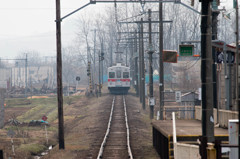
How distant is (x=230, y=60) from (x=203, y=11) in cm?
749

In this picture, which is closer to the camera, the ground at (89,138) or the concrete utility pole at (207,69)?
the concrete utility pole at (207,69)

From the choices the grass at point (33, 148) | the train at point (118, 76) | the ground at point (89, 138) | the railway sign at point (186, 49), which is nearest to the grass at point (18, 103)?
the train at point (118, 76)

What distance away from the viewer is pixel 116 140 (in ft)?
72.9

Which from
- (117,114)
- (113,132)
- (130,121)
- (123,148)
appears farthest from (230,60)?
(117,114)

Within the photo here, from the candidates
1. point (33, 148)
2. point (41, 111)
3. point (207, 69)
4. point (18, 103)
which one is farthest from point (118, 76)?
point (207, 69)

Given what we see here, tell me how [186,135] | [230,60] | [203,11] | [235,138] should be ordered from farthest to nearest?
[230,60]
[186,135]
[203,11]
[235,138]

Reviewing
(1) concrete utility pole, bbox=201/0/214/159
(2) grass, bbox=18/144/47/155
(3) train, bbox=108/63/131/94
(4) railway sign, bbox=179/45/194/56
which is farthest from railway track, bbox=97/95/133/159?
→ (3) train, bbox=108/63/131/94

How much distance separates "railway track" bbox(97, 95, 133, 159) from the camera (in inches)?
707

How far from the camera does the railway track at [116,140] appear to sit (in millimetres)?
17952

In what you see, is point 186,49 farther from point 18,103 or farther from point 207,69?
point 18,103

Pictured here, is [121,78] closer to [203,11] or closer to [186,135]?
[186,135]

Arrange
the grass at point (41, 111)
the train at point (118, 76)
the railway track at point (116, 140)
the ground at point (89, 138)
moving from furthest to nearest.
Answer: the train at point (118, 76) < the grass at point (41, 111) < the ground at point (89, 138) < the railway track at point (116, 140)

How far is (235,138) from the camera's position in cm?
941

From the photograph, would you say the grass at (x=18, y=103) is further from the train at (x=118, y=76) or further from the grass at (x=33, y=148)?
the grass at (x=33, y=148)
